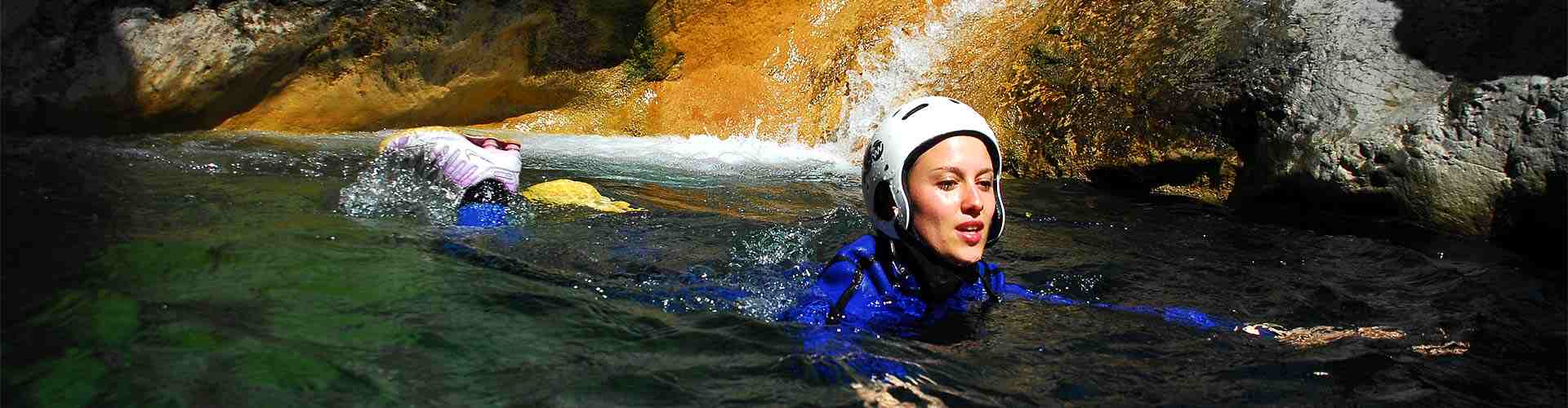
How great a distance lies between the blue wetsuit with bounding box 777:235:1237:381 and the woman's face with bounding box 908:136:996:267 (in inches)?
8.8

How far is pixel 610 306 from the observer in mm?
3531

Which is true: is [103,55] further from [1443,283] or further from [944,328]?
[1443,283]

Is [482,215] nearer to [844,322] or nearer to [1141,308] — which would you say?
[844,322]

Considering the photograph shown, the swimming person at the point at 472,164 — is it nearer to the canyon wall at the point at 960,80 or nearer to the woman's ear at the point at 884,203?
the woman's ear at the point at 884,203

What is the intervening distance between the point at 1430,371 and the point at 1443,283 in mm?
1822

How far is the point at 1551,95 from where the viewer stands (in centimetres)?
569

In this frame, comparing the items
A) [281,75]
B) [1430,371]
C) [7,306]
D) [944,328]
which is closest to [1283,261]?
[1430,371]

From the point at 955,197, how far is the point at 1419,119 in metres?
4.45

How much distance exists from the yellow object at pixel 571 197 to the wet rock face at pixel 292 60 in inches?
162

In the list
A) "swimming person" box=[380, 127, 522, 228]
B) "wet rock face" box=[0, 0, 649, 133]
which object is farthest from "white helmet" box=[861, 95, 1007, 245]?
"wet rock face" box=[0, 0, 649, 133]

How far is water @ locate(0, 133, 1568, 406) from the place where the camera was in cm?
254

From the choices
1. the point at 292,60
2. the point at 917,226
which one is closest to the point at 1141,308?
the point at 917,226

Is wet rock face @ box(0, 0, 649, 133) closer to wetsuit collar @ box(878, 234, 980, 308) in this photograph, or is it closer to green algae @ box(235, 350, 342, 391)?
green algae @ box(235, 350, 342, 391)

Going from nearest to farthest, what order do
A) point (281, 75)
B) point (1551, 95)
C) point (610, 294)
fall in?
point (610, 294) → point (1551, 95) → point (281, 75)
